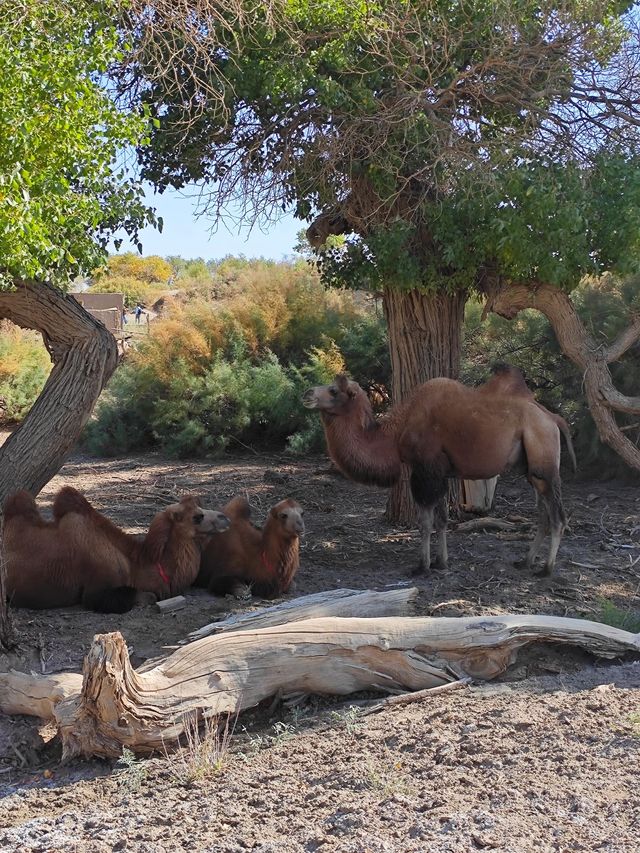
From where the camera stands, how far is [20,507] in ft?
27.3

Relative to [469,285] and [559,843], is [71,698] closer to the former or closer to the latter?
[559,843]

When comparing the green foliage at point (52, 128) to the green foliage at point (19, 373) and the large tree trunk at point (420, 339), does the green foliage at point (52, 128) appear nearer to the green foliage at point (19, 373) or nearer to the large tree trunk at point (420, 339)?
the large tree trunk at point (420, 339)

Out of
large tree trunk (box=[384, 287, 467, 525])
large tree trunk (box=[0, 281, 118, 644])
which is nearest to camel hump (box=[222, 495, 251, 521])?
large tree trunk (box=[0, 281, 118, 644])

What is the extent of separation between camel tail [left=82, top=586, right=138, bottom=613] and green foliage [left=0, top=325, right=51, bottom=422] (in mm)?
14326

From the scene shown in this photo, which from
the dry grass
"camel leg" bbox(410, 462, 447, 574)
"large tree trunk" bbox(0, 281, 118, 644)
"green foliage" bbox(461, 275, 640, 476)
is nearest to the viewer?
the dry grass

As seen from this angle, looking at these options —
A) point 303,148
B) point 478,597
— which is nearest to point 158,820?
point 478,597

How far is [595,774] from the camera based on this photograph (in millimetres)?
4785

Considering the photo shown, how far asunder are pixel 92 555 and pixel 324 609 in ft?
7.71

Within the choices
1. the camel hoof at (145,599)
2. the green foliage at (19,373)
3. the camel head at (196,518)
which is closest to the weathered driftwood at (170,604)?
the camel hoof at (145,599)

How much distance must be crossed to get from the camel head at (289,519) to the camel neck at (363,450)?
114 cm

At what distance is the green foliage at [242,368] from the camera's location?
17.3 meters

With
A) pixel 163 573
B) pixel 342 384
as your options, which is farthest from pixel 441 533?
pixel 163 573

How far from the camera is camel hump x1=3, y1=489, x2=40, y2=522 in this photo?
8320 millimetres

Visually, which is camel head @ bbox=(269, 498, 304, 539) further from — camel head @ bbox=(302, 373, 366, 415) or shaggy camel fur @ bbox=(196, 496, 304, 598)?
camel head @ bbox=(302, 373, 366, 415)
